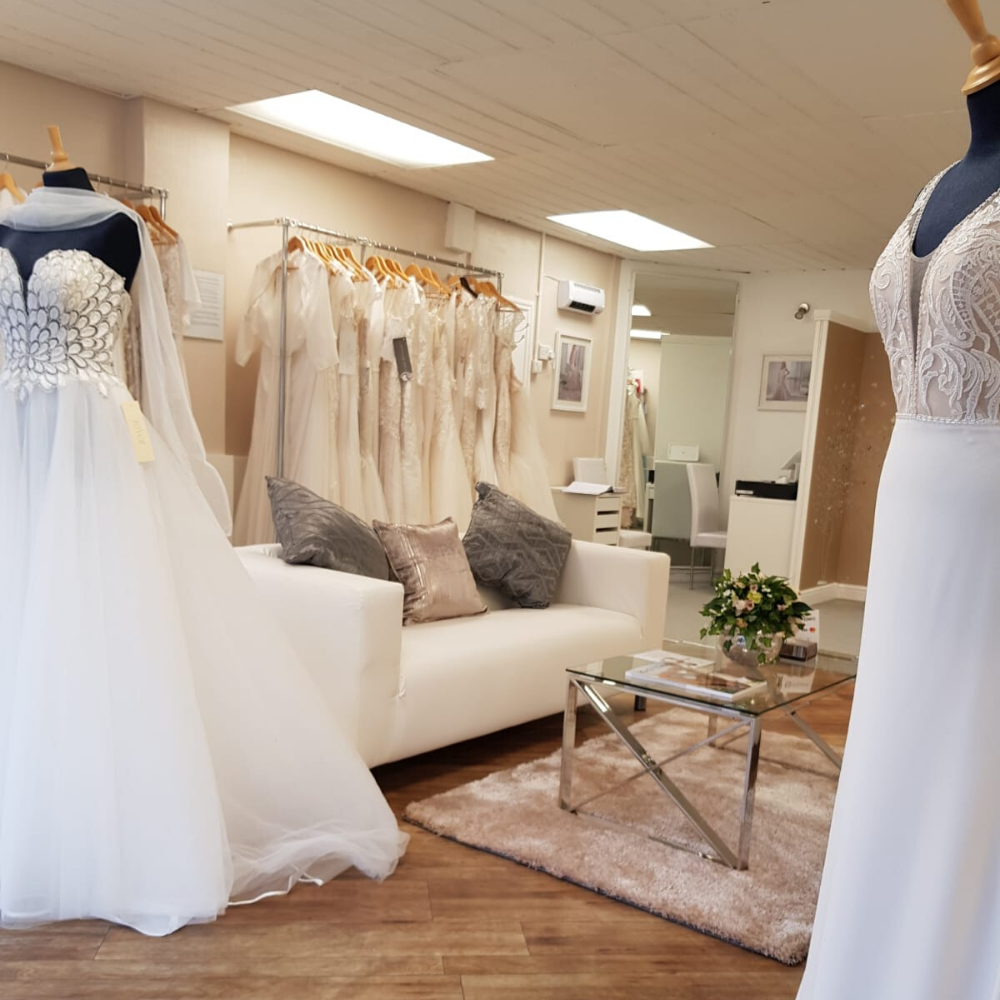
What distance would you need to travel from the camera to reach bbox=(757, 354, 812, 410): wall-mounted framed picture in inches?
282

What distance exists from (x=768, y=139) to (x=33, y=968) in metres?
3.72

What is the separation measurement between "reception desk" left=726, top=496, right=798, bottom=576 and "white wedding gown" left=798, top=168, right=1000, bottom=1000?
17.5 ft

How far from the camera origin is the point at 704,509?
724 cm

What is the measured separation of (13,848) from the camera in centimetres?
206

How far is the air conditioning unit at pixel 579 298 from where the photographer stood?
20.9 ft

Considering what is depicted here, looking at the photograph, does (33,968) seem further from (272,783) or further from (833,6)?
(833,6)

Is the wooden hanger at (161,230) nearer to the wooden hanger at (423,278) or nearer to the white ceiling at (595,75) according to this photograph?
the white ceiling at (595,75)

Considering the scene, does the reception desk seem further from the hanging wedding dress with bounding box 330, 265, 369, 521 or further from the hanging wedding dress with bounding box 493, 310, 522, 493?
the hanging wedding dress with bounding box 330, 265, 369, 521

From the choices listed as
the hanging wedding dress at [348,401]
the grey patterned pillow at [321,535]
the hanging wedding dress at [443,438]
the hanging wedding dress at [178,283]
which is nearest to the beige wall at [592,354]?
the hanging wedding dress at [443,438]

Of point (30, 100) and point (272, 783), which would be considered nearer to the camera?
point (272, 783)

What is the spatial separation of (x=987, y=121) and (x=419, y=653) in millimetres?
2173

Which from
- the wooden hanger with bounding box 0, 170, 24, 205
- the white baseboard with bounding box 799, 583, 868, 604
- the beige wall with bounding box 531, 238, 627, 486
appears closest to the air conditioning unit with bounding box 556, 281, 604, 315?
the beige wall with bounding box 531, 238, 627, 486

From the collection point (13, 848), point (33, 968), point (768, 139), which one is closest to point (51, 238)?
point (13, 848)

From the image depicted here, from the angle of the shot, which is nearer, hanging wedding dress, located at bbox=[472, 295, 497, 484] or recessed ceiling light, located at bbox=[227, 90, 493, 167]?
recessed ceiling light, located at bbox=[227, 90, 493, 167]
